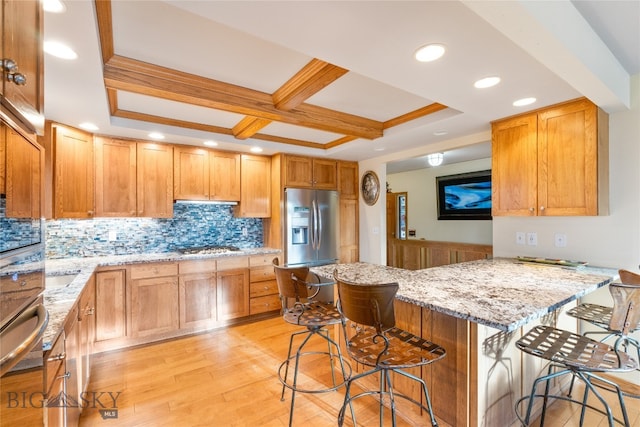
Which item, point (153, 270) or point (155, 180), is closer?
point (153, 270)

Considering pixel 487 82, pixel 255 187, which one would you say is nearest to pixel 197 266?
pixel 255 187

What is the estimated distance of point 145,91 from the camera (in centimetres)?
205

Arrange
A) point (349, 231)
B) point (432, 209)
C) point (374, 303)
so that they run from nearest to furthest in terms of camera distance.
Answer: point (374, 303)
point (349, 231)
point (432, 209)

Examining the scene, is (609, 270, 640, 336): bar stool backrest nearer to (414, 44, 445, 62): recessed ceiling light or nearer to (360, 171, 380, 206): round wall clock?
(414, 44, 445, 62): recessed ceiling light

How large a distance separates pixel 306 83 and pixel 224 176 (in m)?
2.13

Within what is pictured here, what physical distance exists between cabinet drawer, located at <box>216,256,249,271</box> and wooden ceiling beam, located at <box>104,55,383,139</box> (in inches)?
72.8

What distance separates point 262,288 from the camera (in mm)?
3805

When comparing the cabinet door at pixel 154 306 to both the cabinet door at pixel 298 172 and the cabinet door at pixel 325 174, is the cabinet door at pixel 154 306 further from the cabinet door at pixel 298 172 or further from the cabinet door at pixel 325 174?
the cabinet door at pixel 325 174

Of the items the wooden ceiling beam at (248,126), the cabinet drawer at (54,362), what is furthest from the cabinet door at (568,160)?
the cabinet drawer at (54,362)

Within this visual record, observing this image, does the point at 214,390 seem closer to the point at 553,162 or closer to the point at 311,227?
the point at 311,227

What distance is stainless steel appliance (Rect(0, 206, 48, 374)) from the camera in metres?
0.69

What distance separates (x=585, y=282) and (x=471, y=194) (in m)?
3.76

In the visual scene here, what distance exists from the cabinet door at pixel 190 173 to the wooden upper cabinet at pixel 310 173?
103 cm

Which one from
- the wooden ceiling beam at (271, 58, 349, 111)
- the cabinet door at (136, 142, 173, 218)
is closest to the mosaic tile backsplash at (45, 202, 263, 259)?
the cabinet door at (136, 142, 173, 218)
